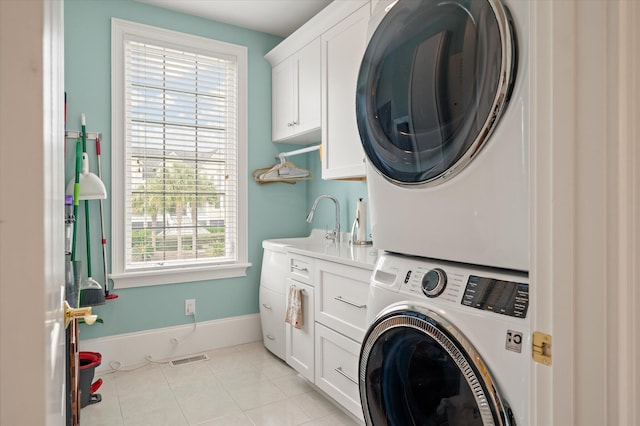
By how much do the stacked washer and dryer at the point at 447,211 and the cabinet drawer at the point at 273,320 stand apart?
5.16 feet

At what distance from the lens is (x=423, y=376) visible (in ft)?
3.97

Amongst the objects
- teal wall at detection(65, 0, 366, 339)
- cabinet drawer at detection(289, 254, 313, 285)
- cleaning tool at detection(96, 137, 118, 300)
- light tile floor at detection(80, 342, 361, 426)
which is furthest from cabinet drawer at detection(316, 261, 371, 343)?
cleaning tool at detection(96, 137, 118, 300)

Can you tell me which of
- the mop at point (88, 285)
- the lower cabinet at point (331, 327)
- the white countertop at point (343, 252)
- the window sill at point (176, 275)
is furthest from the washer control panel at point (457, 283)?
the window sill at point (176, 275)

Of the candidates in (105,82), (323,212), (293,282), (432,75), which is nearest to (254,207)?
(323,212)

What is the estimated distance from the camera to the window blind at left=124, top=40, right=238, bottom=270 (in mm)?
3039

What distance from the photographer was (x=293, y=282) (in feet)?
8.87

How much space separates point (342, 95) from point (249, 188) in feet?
4.40

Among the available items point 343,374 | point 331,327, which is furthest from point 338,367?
point 331,327

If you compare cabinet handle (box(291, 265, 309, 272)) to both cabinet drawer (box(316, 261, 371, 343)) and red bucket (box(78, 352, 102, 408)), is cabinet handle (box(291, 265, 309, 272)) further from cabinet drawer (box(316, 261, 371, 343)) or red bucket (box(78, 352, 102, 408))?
red bucket (box(78, 352, 102, 408))

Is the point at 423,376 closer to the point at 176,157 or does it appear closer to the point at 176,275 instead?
the point at 176,275

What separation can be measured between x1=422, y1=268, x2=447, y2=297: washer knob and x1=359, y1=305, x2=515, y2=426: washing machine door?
2.2 inches
